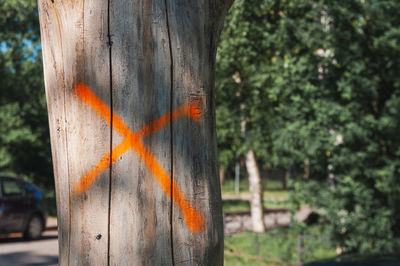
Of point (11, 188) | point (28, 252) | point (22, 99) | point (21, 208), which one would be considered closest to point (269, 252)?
point (28, 252)

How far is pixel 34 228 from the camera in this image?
1292 centimetres

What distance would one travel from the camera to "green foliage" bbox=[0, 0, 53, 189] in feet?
46.6

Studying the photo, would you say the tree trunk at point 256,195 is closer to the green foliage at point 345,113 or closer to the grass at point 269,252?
the grass at point 269,252

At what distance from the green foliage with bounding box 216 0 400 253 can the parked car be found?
22.7ft

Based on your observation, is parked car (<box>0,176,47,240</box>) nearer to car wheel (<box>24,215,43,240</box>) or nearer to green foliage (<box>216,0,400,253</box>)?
car wheel (<box>24,215,43,240</box>)

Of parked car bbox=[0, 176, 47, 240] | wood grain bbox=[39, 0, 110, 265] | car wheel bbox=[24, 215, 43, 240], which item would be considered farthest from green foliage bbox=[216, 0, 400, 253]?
car wheel bbox=[24, 215, 43, 240]

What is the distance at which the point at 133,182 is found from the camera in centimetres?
146

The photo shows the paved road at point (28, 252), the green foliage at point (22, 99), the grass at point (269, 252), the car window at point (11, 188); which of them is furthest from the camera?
the green foliage at point (22, 99)

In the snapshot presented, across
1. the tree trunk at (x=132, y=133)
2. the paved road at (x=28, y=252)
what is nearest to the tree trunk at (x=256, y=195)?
the paved road at (x=28, y=252)

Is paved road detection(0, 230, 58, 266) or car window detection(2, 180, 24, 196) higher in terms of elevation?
car window detection(2, 180, 24, 196)

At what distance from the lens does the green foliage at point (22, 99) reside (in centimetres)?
1420

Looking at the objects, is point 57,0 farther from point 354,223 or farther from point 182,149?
point 354,223

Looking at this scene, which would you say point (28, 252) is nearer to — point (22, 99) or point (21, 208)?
point (21, 208)

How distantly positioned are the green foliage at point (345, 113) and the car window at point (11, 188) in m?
7.07
